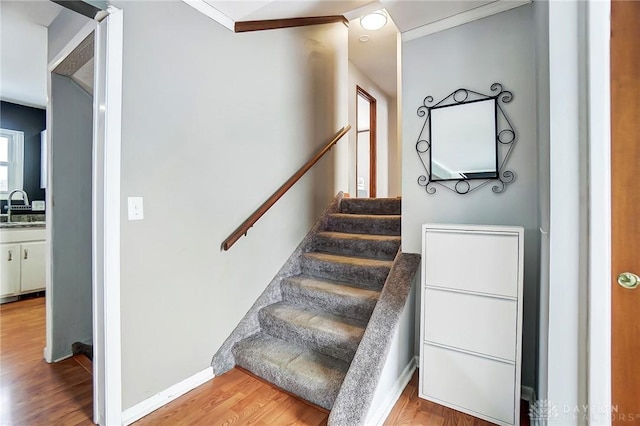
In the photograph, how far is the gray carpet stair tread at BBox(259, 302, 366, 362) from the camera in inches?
68.7

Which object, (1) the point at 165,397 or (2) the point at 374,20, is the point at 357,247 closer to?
(1) the point at 165,397

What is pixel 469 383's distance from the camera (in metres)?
1.49

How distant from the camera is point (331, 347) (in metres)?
1.79

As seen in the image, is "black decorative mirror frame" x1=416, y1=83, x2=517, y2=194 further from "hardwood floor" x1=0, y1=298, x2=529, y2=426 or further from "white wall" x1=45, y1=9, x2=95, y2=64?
"white wall" x1=45, y1=9, x2=95, y2=64

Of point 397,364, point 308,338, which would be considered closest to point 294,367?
point 308,338

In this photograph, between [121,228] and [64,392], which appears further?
[64,392]

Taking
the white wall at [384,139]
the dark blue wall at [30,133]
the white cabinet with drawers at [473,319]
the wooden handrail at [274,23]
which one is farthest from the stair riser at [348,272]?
the dark blue wall at [30,133]

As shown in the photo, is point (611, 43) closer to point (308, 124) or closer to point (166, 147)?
point (166, 147)

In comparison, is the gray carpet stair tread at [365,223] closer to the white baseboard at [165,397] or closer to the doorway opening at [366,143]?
the white baseboard at [165,397]

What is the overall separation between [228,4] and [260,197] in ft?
4.22

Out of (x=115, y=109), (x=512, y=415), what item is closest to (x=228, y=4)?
(x=115, y=109)

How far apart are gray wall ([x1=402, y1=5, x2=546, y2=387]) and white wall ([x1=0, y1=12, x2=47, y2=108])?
2.84m

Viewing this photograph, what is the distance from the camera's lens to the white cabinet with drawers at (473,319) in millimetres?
1393
